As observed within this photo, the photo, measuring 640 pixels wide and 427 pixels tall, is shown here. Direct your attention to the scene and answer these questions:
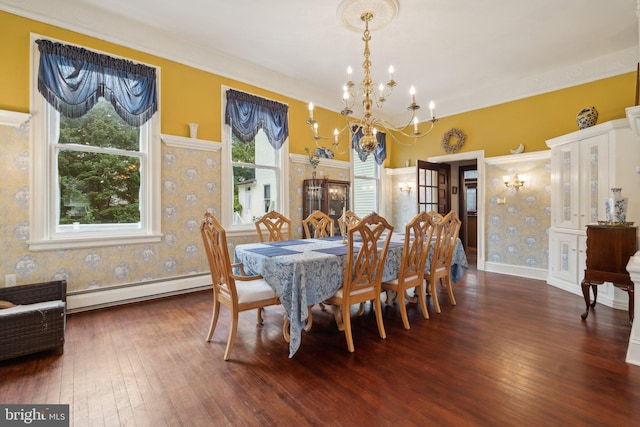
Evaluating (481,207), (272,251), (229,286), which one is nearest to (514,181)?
(481,207)

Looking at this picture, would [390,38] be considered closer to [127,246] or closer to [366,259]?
[366,259]

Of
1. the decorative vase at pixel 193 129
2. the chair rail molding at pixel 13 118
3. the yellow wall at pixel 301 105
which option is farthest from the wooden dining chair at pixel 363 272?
the chair rail molding at pixel 13 118

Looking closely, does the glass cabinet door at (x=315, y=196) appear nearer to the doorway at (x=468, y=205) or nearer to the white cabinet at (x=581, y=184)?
the white cabinet at (x=581, y=184)

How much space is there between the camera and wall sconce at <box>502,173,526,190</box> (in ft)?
16.6

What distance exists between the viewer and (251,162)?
4.75 metres

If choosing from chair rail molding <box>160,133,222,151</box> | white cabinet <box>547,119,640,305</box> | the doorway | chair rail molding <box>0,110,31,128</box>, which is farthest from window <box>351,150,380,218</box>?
chair rail molding <box>0,110,31,128</box>

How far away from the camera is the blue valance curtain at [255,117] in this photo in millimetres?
4375

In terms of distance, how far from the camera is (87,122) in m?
3.40

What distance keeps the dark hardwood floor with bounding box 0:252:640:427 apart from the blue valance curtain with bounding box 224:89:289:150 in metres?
2.65

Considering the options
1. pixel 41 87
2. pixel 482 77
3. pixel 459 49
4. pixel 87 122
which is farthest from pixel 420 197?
pixel 41 87

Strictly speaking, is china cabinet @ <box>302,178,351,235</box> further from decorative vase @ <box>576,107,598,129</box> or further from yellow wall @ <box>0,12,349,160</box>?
decorative vase @ <box>576,107,598,129</box>

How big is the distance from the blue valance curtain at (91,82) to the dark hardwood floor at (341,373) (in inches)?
87.7

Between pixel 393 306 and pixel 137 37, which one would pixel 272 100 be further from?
pixel 393 306

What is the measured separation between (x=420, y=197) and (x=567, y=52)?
2.99 m
